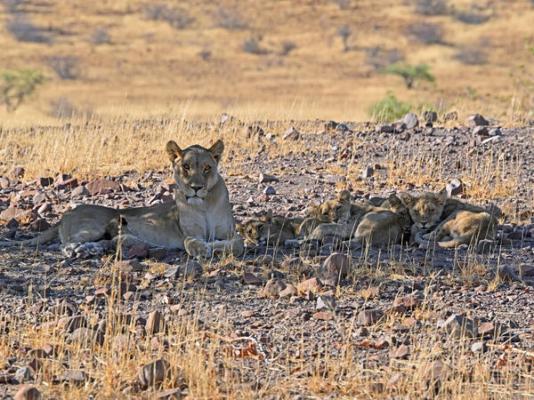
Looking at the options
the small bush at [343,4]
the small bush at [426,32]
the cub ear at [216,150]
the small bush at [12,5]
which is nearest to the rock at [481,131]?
the cub ear at [216,150]

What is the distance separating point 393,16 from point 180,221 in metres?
49.4

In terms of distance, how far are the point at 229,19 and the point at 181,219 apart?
4602 cm

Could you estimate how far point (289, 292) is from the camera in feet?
26.8

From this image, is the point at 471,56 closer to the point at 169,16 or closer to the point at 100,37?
the point at 169,16

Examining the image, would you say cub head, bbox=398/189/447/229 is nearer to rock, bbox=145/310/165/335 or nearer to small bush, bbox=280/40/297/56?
rock, bbox=145/310/165/335

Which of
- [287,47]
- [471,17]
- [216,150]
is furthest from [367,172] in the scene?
[471,17]


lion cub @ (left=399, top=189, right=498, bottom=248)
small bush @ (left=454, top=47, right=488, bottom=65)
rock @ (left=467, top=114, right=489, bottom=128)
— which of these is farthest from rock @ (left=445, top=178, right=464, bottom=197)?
small bush @ (left=454, top=47, right=488, bottom=65)

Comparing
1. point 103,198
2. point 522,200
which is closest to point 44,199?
point 103,198

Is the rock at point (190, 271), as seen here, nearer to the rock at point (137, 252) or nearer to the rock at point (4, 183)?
the rock at point (137, 252)

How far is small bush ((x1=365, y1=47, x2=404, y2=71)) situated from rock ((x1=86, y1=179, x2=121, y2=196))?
3418 cm

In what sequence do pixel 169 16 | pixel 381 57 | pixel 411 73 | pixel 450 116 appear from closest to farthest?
pixel 450 116, pixel 411 73, pixel 381 57, pixel 169 16

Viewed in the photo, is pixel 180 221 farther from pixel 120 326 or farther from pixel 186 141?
pixel 186 141

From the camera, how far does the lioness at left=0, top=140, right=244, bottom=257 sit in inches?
386

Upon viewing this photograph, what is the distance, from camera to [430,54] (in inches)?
1957
